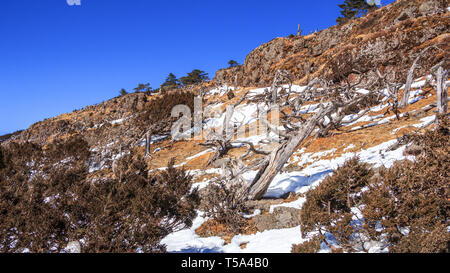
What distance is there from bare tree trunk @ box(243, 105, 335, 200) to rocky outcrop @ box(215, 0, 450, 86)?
899 centimetres

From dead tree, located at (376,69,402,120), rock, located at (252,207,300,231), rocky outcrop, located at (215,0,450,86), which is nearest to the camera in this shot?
rock, located at (252,207,300,231)

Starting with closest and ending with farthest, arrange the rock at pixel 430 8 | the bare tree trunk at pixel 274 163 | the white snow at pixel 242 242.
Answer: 1. the white snow at pixel 242 242
2. the bare tree trunk at pixel 274 163
3. the rock at pixel 430 8

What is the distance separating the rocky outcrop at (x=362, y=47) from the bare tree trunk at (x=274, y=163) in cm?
899

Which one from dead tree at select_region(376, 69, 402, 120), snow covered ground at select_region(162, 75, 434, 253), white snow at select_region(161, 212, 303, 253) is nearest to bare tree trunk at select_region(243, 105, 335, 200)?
snow covered ground at select_region(162, 75, 434, 253)

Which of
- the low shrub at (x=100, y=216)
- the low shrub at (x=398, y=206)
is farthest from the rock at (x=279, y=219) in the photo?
the low shrub at (x=100, y=216)

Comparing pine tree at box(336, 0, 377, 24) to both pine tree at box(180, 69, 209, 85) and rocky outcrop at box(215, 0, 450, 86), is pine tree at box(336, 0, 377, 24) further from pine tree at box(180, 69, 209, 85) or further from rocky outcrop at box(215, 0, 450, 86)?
pine tree at box(180, 69, 209, 85)

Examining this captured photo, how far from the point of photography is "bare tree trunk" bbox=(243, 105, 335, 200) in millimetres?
6160

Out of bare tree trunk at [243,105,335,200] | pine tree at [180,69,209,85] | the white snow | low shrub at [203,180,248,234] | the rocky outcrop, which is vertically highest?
pine tree at [180,69,209,85]

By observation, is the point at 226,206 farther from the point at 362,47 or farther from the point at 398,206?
the point at 362,47

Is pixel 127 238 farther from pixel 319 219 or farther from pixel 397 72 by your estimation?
pixel 397 72

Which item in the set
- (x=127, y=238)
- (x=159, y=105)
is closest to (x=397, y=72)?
(x=159, y=105)

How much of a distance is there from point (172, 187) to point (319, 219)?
2882mm

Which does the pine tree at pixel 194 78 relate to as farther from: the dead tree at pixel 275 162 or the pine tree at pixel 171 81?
the dead tree at pixel 275 162

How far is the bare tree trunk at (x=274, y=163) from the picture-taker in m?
6.16
